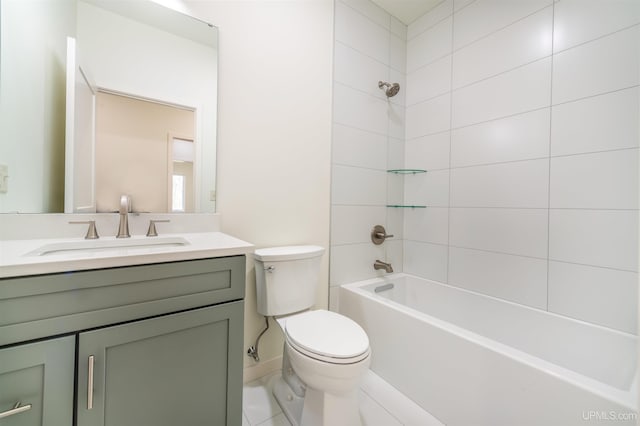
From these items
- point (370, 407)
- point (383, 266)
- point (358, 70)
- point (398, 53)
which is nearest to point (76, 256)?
point (370, 407)

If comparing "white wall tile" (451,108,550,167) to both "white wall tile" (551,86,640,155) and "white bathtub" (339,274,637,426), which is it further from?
"white bathtub" (339,274,637,426)

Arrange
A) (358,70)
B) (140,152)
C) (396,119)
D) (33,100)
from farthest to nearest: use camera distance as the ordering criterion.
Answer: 1. (396,119)
2. (358,70)
3. (140,152)
4. (33,100)

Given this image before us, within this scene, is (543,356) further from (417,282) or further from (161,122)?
(161,122)

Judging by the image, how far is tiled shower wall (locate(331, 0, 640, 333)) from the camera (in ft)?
3.96

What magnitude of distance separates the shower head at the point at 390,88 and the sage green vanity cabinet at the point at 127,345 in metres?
1.68

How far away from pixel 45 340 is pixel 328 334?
0.90 m

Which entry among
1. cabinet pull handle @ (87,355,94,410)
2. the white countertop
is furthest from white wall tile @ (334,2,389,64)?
cabinet pull handle @ (87,355,94,410)

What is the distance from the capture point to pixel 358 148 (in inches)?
74.1

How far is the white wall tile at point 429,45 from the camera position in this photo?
1.87 m

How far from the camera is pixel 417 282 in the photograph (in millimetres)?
2012

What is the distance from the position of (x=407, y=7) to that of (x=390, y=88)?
2.06ft

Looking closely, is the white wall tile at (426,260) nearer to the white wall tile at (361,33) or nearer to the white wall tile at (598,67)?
the white wall tile at (598,67)

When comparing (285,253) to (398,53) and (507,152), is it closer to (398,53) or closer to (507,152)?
(507,152)

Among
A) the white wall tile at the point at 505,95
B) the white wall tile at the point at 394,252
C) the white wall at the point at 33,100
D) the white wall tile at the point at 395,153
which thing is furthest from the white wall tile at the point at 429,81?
the white wall at the point at 33,100
